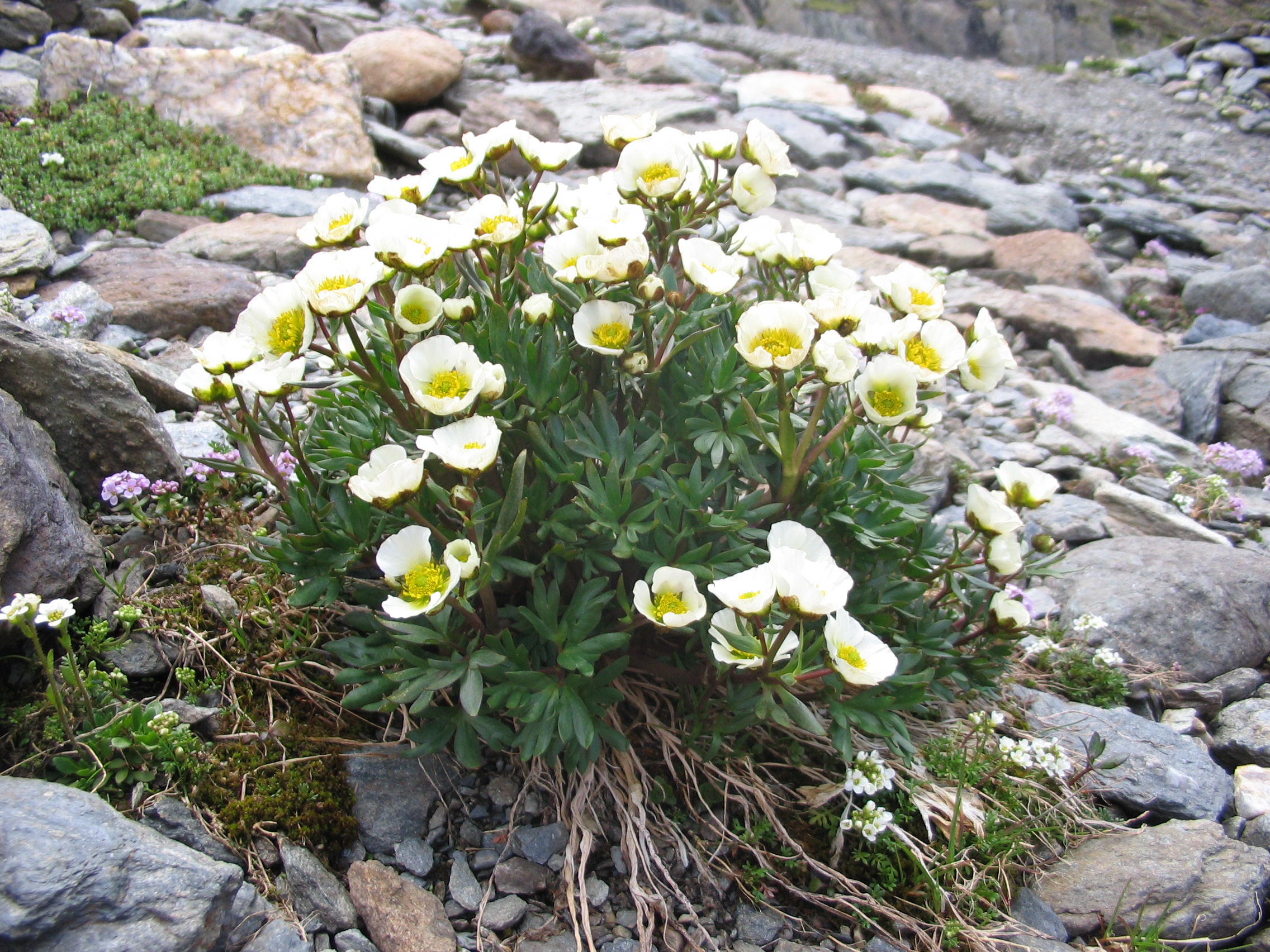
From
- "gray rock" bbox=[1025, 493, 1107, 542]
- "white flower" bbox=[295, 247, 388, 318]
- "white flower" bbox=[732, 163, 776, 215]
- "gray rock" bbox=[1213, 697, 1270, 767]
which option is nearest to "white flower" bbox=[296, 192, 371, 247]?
"white flower" bbox=[295, 247, 388, 318]

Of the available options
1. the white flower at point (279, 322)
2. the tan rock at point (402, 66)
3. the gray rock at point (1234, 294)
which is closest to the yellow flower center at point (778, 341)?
the white flower at point (279, 322)

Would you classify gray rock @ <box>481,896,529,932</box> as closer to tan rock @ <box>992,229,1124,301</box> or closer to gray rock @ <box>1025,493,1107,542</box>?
gray rock @ <box>1025,493,1107,542</box>

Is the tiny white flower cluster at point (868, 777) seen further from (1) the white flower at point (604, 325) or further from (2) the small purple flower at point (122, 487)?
(2) the small purple flower at point (122, 487)

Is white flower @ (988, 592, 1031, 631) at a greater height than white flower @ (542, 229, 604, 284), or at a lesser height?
lesser

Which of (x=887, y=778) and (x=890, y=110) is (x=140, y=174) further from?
(x=890, y=110)

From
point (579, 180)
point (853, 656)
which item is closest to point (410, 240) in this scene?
point (853, 656)
